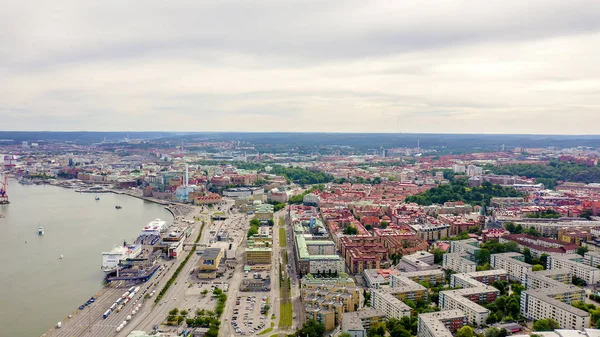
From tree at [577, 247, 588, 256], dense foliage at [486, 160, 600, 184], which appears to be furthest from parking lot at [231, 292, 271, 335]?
dense foliage at [486, 160, 600, 184]

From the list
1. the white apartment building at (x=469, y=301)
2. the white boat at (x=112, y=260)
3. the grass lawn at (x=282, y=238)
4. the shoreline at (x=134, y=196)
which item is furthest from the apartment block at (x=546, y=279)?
the white boat at (x=112, y=260)

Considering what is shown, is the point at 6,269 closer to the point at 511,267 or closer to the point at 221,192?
the point at 511,267

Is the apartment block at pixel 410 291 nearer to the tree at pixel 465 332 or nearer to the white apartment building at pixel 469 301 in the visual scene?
the white apartment building at pixel 469 301

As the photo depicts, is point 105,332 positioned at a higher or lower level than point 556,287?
lower

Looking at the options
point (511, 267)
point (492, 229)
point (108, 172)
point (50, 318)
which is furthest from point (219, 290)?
point (108, 172)

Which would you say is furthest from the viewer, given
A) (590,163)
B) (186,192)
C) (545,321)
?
(590,163)

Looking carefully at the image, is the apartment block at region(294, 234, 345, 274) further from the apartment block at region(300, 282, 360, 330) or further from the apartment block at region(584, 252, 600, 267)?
the apartment block at region(584, 252, 600, 267)

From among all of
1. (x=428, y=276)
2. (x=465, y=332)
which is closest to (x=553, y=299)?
(x=465, y=332)
